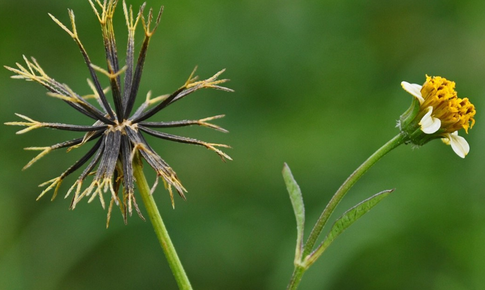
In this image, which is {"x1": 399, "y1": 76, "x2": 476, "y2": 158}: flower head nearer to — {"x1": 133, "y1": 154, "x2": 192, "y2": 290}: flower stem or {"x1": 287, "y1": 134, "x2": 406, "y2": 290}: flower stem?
{"x1": 287, "y1": 134, "x2": 406, "y2": 290}: flower stem

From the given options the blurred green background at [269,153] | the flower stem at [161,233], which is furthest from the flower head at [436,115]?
the blurred green background at [269,153]

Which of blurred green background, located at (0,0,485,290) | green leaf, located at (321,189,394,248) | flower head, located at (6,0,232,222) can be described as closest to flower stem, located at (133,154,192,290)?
flower head, located at (6,0,232,222)

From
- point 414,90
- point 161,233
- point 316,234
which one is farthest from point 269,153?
point 161,233

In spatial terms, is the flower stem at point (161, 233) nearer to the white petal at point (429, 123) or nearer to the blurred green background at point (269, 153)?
the white petal at point (429, 123)

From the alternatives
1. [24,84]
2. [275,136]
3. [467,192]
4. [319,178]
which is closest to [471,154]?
[467,192]

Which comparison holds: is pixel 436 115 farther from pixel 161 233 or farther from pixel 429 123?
pixel 161 233

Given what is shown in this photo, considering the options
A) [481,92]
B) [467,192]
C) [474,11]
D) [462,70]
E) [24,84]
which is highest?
[24,84]

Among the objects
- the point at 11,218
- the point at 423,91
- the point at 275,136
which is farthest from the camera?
the point at 275,136

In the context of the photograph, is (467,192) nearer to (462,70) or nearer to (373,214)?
(373,214)

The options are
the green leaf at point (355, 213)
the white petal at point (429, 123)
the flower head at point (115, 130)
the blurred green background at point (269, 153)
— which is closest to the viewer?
the flower head at point (115, 130)
